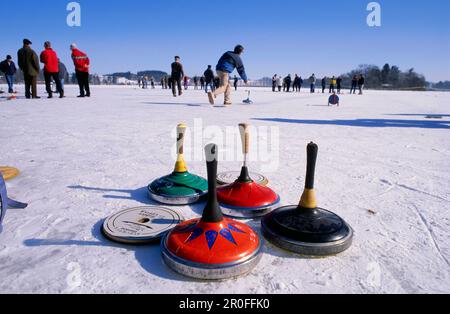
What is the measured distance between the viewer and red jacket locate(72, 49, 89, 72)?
11109 millimetres

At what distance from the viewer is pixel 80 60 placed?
1127 centimetres

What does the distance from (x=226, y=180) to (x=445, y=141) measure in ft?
14.1

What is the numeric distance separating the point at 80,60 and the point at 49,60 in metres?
1.04

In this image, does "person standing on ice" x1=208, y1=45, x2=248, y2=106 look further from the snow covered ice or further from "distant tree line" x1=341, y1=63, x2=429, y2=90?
"distant tree line" x1=341, y1=63, x2=429, y2=90

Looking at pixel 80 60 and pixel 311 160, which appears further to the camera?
pixel 80 60

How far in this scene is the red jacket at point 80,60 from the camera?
11.1 metres

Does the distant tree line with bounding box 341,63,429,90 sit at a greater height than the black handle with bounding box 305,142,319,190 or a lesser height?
greater

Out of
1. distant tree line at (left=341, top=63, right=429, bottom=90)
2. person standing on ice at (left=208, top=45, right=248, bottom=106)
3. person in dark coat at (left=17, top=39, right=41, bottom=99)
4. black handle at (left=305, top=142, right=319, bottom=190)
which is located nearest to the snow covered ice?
black handle at (left=305, top=142, right=319, bottom=190)

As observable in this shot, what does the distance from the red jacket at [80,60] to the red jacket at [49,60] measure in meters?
Result: 0.68

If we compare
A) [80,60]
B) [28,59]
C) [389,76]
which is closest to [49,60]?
[28,59]

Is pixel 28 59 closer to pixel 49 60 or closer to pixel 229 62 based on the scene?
pixel 49 60

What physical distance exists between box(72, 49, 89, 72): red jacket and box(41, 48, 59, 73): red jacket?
677 mm
